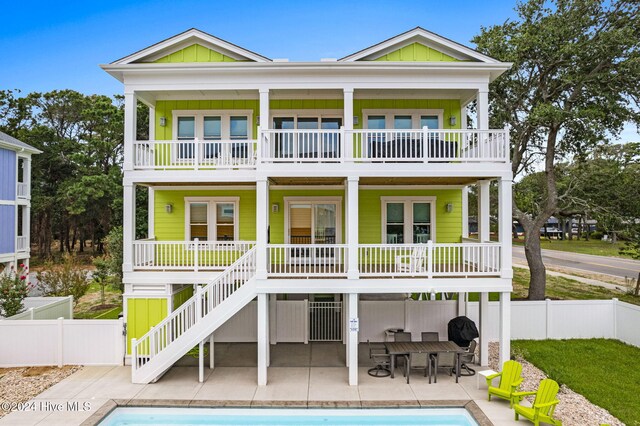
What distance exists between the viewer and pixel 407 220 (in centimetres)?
1391

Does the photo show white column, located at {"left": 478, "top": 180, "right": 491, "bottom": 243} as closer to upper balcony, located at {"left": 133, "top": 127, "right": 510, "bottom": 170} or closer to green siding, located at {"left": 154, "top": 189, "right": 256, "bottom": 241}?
upper balcony, located at {"left": 133, "top": 127, "right": 510, "bottom": 170}

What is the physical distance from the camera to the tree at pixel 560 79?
16.2 m

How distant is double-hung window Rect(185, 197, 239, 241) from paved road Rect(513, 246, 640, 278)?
2694 centimetres

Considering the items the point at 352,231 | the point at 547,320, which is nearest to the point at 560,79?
the point at 547,320

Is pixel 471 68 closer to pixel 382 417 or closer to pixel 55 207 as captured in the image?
pixel 382 417

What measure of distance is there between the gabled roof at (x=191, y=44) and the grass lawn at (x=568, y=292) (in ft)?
48.2

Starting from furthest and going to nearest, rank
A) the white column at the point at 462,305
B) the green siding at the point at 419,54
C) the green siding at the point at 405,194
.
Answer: the white column at the point at 462,305 → the green siding at the point at 405,194 → the green siding at the point at 419,54

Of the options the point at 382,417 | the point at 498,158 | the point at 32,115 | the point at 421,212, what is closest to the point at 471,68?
the point at 498,158

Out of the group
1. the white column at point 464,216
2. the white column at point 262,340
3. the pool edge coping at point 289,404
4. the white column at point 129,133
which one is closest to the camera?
the pool edge coping at point 289,404

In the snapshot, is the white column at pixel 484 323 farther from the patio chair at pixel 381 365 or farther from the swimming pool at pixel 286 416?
the swimming pool at pixel 286 416

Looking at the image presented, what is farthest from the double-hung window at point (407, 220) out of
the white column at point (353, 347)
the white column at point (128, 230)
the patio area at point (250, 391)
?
the white column at point (128, 230)

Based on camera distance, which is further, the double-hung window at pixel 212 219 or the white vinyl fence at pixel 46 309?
the double-hung window at pixel 212 219

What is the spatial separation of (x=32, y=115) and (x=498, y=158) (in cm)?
4726

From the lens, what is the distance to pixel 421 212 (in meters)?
14.0
